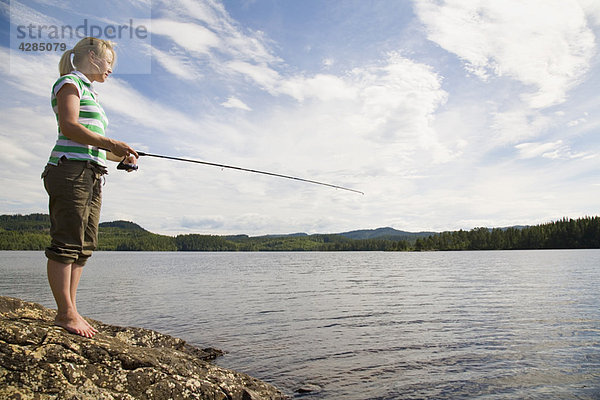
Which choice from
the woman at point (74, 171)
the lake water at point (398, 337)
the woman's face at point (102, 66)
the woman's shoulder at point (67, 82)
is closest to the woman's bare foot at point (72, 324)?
the woman at point (74, 171)

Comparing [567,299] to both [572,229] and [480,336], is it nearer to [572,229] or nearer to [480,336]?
[480,336]

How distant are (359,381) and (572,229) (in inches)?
6043

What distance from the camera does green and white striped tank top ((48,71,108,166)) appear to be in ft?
13.8

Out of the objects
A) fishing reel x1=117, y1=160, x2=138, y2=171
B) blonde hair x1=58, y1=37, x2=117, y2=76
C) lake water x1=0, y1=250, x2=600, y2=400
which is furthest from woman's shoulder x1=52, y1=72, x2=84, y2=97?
lake water x1=0, y1=250, x2=600, y2=400

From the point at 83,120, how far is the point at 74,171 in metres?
0.61

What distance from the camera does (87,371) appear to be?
158 inches

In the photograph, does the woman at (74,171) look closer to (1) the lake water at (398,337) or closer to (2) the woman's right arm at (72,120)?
(2) the woman's right arm at (72,120)

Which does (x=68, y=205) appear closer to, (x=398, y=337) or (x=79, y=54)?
(x=79, y=54)

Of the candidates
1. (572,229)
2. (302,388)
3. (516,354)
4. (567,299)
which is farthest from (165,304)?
(572,229)

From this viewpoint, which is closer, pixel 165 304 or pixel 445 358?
pixel 445 358

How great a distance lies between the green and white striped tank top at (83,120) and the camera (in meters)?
4.21

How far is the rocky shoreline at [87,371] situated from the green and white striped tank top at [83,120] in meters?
1.83

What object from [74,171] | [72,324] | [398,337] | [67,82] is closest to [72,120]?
[67,82]

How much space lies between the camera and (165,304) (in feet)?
64.0
